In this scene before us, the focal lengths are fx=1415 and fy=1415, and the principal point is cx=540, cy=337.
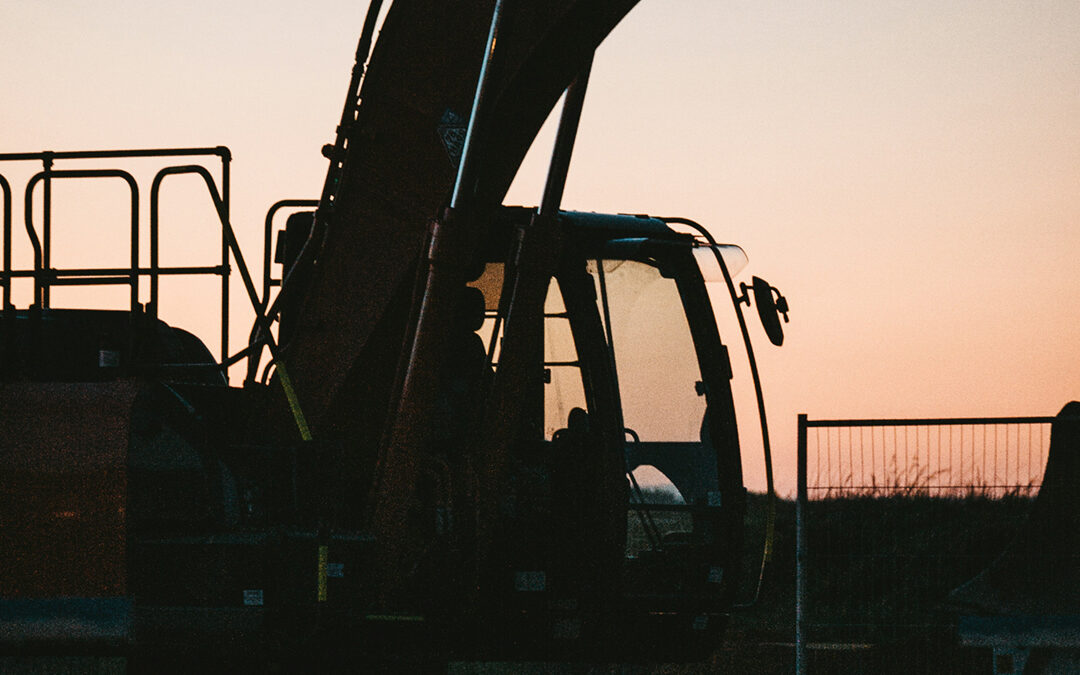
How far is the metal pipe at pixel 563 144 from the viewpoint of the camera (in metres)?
7.07

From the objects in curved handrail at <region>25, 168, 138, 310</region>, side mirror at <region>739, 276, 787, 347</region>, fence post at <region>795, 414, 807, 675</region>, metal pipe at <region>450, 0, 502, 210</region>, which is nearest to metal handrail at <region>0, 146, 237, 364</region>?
curved handrail at <region>25, 168, 138, 310</region>

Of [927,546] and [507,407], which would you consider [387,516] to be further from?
[927,546]

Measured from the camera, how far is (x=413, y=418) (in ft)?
22.1

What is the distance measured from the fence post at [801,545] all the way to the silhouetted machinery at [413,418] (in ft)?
4.81

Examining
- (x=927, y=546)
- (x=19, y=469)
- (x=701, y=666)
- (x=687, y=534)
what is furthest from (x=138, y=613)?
(x=701, y=666)

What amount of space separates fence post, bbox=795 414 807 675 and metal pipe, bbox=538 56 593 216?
3.04m

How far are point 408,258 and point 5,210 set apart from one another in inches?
86.7

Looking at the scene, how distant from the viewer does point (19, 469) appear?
6.78m

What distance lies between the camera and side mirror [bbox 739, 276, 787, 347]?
278 inches

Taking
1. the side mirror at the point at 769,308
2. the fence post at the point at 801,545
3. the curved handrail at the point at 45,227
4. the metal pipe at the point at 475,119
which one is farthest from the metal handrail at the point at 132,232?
the fence post at the point at 801,545

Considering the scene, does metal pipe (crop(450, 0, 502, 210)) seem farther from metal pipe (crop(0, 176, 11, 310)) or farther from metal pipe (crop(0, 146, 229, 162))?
metal pipe (crop(0, 176, 11, 310))

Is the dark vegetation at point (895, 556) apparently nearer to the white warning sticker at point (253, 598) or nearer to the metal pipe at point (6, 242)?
the white warning sticker at point (253, 598)

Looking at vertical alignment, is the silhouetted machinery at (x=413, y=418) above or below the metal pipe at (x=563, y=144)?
below

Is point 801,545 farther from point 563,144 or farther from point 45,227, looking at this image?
point 45,227
